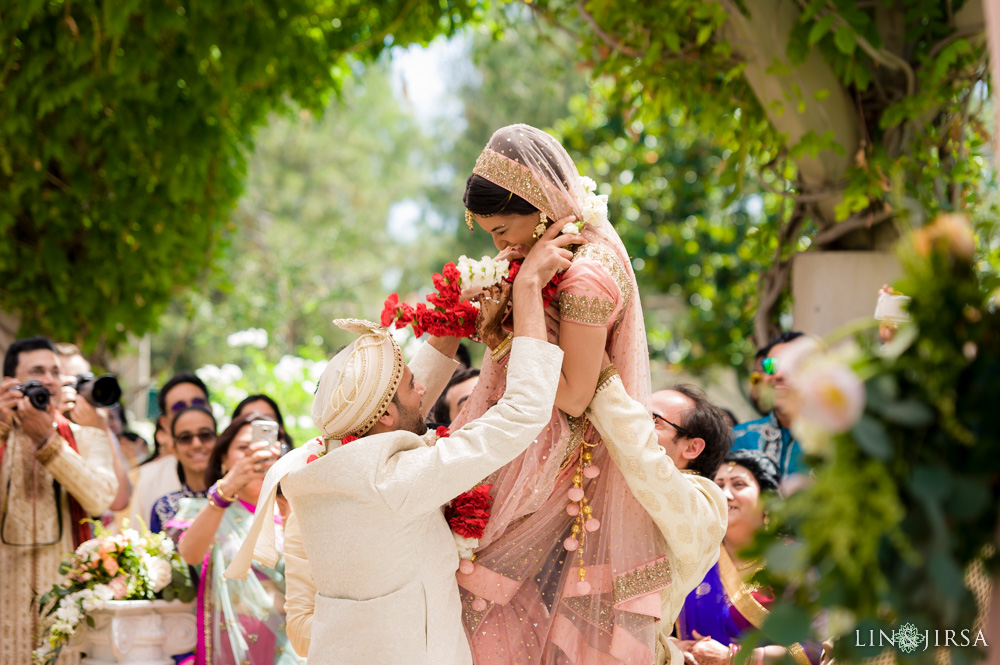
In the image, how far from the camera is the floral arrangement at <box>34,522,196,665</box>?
3477 millimetres

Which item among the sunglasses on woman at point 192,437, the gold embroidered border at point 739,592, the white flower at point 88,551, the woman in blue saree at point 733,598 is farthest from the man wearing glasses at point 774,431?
the white flower at point 88,551

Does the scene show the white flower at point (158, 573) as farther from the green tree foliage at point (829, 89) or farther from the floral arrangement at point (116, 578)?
the green tree foliage at point (829, 89)

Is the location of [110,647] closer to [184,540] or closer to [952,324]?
[184,540]

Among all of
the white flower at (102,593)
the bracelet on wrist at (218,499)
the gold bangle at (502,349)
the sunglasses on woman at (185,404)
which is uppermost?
the sunglasses on woman at (185,404)

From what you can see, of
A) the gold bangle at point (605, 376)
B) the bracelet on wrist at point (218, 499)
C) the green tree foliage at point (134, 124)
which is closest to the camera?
the gold bangle at point (605, 376)

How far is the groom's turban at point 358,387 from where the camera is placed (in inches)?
89.7

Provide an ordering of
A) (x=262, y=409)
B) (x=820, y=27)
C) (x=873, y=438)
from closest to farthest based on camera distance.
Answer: (x=873, y=438) → (x=820, y=27) → (x=262, y=409)

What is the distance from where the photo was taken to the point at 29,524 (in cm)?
417

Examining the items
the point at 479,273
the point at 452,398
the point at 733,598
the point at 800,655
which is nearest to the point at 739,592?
the point at 733,598

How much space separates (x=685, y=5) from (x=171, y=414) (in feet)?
10.7

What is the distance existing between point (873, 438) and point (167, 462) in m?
4.43

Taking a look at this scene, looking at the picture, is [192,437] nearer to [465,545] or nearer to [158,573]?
[158,573]

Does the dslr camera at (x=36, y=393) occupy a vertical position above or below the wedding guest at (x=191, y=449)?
→ above

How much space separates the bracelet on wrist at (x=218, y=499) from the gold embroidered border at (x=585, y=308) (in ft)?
5.47
